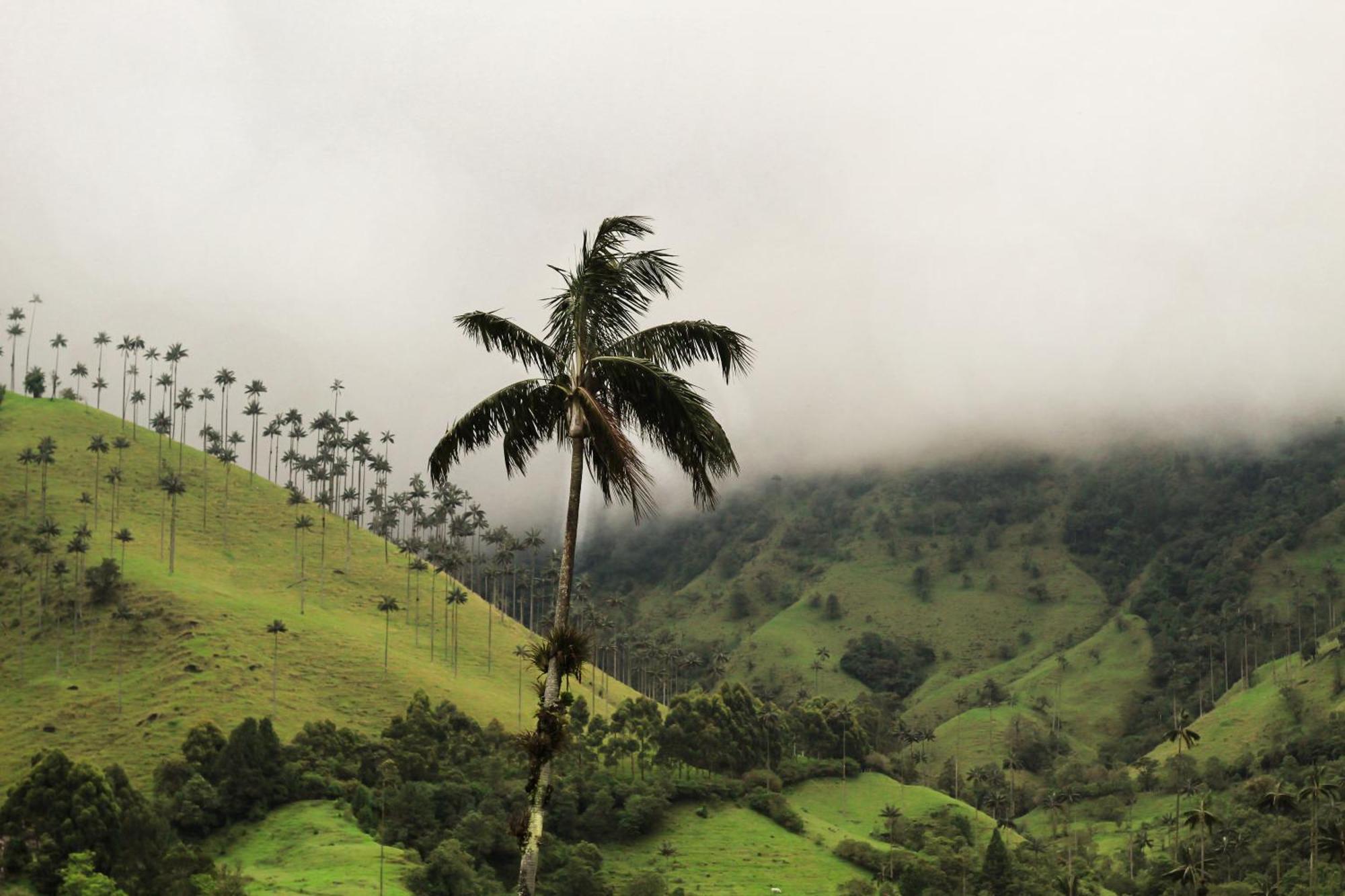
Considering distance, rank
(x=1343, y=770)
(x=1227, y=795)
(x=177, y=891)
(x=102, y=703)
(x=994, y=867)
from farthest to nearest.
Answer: (x=1227, y=795) < (x=1343, y=770) < (x=102, y=703) < (x=994, y=867) < (x=177, y=891)

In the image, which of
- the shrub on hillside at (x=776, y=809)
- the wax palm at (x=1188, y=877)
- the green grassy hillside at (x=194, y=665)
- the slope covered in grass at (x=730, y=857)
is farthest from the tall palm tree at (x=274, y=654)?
the wax palm at (x=1188, y=877)

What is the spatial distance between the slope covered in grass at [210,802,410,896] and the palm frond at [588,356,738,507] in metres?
89.0

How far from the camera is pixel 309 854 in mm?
111375

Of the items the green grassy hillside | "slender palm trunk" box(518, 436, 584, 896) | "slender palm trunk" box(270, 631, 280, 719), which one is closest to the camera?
"slender palm trunk" box(518, 436, 584, 896)

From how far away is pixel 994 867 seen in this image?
126 meters

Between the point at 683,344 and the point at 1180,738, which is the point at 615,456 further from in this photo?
the point at 1180,738

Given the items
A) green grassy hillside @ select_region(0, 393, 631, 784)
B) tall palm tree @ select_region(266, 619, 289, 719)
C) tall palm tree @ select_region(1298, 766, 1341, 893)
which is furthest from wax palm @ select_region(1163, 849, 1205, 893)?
tall palm tree @ select_region(266, 619, 289, 719)

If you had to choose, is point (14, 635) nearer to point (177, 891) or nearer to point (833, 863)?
point (177, 891)

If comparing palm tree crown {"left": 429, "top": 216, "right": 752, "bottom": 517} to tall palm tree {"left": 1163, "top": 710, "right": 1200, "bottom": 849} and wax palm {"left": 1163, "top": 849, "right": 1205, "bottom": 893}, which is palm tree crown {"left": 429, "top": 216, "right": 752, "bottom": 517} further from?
tall palm tree {"left": 1163, "top": 710, "right": 1200, "bottom": 849}

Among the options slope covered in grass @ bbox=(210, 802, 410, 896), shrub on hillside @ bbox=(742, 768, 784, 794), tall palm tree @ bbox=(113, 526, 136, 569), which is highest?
tall palm tree @ bbox=(113, 526, 136, 569)

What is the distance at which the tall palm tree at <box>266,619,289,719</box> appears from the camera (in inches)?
5991

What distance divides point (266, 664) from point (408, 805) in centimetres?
4247

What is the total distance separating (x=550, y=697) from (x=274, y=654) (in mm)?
160942

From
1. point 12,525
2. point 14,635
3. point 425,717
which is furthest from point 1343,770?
point 12,525
